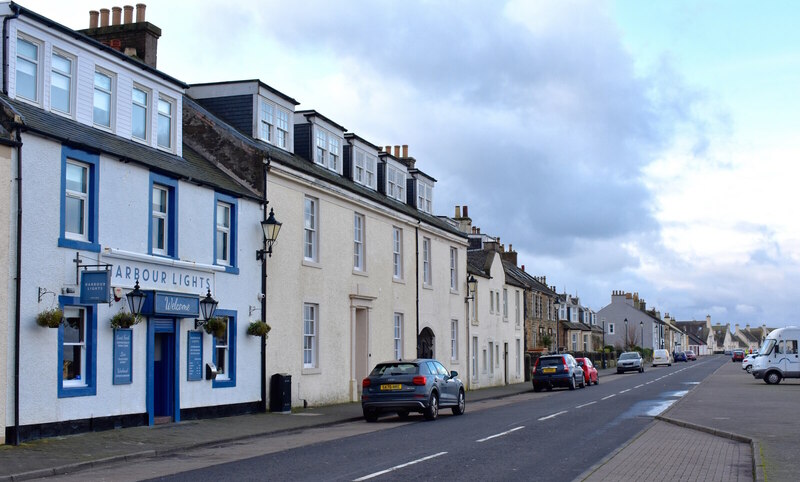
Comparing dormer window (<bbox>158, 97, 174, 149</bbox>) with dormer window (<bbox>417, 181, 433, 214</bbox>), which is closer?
dormer window (<bbox>158, 97, 174, 149</bbox>)

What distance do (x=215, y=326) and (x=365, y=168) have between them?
46.5 ft

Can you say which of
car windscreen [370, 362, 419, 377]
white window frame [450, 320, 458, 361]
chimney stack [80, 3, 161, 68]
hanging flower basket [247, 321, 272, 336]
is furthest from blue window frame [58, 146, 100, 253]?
white window frame [450, 320, 458, 361]

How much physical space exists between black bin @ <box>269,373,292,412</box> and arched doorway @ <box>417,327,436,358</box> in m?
13.4

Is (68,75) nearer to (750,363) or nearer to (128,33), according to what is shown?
(128,33)

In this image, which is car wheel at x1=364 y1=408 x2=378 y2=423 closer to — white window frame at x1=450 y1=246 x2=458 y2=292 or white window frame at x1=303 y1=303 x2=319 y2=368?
white window frame at x1=303 y1=303 x2=319 y2=368

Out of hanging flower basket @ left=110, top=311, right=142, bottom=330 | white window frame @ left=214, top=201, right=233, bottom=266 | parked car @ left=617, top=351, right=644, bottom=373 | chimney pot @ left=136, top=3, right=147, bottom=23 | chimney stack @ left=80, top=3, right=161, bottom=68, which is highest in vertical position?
chimney pot @ left=136, top=3, right=147, bottom=23

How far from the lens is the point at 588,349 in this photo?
90.6 metres

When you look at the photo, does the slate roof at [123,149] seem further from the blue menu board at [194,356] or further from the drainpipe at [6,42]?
the blue menu board at [194,356]

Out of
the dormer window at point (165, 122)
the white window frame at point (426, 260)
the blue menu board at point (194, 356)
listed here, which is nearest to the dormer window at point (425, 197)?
the white window frame at point (426, 260)

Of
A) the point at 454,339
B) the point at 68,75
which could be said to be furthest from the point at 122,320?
the point at 454,339

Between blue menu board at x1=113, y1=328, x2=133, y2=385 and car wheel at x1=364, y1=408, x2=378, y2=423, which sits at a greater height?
blue menu board at x1=113, y1=328, x2=133, y2=385

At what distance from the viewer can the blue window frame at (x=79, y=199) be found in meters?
16.9

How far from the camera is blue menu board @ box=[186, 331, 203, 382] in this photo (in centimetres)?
2086

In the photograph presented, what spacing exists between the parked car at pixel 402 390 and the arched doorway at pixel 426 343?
14.3 meters
